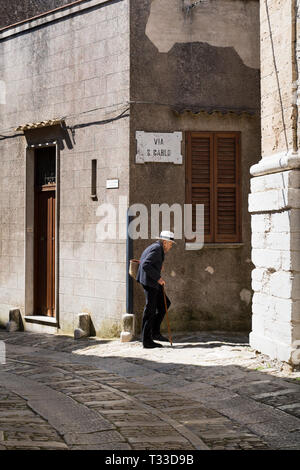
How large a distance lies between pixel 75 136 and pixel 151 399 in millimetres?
6513

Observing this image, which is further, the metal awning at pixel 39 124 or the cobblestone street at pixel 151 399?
the metal awning at pixel 39 124

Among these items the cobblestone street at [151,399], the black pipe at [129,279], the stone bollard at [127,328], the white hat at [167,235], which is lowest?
the cobblestone street at [151,399]

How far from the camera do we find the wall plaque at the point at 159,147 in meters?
11.5

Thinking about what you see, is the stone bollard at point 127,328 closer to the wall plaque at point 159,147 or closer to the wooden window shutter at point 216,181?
the wooden window shutter at point 216,181

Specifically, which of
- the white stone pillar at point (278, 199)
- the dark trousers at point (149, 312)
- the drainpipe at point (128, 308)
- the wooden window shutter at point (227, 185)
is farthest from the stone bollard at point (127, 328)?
the white stone pillar at point (278, 199)

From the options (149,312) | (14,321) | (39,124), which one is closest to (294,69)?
(149,312)

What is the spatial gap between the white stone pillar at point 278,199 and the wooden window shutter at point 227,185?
2397mm

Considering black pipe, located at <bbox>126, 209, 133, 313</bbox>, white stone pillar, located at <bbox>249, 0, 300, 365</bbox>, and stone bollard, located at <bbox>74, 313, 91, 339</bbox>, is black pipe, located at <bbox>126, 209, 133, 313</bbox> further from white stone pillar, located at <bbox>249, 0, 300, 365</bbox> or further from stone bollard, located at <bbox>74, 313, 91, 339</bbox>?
white stone pillar, located at <bbox>249, 0, 300, 365</bbox>

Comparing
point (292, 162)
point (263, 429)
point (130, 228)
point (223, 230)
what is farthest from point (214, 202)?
point (263, 429)

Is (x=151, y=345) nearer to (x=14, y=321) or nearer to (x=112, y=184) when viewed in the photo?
(x=112, y=184)

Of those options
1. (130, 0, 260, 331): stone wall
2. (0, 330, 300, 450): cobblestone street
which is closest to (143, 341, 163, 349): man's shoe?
(0, 330, 300, 450): cobblestone street

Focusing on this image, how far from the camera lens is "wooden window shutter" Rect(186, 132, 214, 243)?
11766 mm

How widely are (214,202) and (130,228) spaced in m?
1.56

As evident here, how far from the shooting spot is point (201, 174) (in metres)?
11.9
